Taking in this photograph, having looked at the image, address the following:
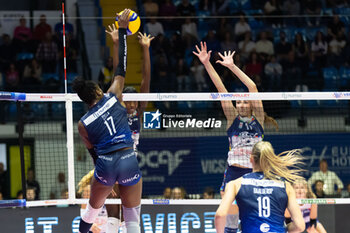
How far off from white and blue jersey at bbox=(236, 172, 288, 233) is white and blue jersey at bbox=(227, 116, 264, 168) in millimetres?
2753

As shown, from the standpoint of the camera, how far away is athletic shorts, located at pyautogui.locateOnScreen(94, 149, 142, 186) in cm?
691

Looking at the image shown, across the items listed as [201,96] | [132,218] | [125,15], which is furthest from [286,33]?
[132,218]

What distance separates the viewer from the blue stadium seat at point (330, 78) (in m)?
15.5

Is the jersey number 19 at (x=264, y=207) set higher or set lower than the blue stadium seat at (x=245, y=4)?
lower

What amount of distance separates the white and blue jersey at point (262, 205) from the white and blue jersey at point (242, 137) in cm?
275

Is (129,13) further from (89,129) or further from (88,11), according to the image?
(88,11)

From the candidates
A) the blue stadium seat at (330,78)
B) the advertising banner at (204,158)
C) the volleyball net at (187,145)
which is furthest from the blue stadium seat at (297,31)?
the advertising banner at (204,158)

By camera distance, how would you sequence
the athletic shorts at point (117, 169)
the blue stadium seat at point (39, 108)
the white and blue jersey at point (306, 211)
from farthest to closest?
the blue stadium seat at point (39, 108), the white and blue jersey at point (306, 211), the athletic shorts at point (117, 169)

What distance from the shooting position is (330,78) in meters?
15.8

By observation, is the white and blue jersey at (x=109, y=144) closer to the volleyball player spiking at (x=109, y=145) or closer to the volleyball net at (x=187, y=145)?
the volleyball player spiking at (x=109, y=145)

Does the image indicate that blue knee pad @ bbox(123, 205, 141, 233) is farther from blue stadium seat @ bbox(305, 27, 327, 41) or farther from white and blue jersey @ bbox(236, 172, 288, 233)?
blue stadium seat @ bbox(305, 27, 327, 41)

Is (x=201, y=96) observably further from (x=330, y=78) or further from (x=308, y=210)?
(x=330, y=78)

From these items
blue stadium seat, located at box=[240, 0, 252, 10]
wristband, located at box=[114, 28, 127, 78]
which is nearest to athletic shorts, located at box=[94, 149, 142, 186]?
wristband, located at box=[114, 28, 127, 78]

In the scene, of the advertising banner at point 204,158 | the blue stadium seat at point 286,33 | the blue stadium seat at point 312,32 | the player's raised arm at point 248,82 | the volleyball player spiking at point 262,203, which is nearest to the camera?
the volleyball player spiking at point 262,203
